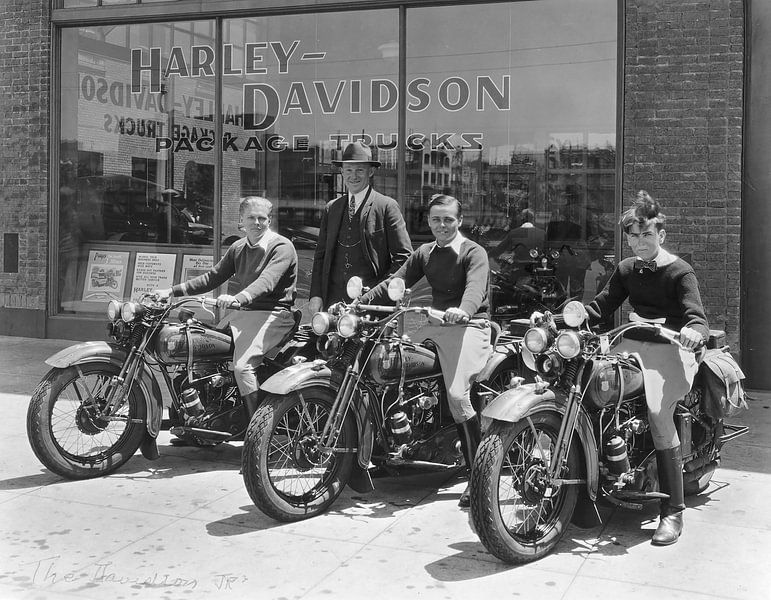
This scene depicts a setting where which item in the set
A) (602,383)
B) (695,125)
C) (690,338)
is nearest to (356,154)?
(602,383)

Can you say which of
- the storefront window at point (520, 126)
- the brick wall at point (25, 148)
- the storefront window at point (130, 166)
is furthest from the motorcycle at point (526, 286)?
the brick wall at point (25, 148)

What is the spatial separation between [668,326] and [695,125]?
4265 mm

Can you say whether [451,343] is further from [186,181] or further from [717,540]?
[186,181]

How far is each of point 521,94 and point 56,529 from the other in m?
6.51

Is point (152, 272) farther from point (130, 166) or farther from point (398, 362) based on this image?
point (398, 362)

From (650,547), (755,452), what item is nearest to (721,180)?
(755,452)

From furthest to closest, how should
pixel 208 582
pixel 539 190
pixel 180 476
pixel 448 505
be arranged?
pixel 539 190 < pixel 180 476 < pixel 448 505 < pixel 208 582

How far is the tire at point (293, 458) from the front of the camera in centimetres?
474

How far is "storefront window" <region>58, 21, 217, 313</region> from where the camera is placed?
10.9 meters

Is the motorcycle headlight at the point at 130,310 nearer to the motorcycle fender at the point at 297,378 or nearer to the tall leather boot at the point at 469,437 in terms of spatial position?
the motorcycle fender at the point at 297,378

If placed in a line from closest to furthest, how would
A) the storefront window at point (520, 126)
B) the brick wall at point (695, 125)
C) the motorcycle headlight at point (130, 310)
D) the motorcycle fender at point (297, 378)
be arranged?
the motorcycle fender at point (297, 378) < the motorcycle headlight at point (130, 310) < the brick wall at point (695, 125) < the storefront window at point (520, 126)

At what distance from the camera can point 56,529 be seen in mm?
4824

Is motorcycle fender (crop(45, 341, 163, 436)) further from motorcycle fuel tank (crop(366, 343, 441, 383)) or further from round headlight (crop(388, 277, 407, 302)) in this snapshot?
round headlight (crop(388, 277, 407, 302))

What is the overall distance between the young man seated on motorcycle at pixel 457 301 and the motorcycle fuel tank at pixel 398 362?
8cm
